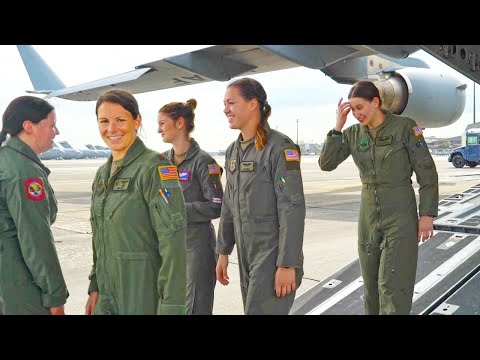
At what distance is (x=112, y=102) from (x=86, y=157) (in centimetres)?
7195

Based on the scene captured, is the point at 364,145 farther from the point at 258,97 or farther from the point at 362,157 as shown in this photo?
the point at 258,97

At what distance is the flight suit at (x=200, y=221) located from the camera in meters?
2.74

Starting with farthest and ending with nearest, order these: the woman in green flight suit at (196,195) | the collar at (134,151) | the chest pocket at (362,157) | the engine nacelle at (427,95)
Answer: the engine nacelle at (427,95)
the chest pocket at (362,157)
the woman in green flight suit at (196,195)
the collar at (134,151)

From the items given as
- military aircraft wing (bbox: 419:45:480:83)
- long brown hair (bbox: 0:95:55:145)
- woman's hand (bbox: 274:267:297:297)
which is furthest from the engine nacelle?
long brown hair (bbox: 0:95:55:145)

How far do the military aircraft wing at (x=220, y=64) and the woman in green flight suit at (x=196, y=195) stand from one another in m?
1.42

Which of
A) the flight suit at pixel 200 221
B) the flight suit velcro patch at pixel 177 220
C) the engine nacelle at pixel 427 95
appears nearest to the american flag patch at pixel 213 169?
the flight suit at pixel 200 221

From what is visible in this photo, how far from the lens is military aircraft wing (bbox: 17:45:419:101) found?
5.56 metres

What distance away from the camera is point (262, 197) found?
2385 millimetres

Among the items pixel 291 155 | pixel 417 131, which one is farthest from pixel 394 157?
pixel 291 155

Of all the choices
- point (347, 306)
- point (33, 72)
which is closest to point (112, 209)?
point (347, 306)

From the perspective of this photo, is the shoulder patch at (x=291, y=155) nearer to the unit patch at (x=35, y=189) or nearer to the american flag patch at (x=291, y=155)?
the american flag patch at (x=291, y=155)

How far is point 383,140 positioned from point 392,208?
0.45 meters
